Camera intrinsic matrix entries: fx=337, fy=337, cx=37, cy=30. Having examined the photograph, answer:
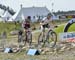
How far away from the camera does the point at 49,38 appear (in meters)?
18.2

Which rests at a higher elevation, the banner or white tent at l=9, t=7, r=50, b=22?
white tent at l=9, t=7, r=50, b=22

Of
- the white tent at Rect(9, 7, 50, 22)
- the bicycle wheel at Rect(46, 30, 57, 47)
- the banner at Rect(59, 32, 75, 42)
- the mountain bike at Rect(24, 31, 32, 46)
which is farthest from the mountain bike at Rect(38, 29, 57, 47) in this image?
the white tent at Rect(9, 7, 50, 22)

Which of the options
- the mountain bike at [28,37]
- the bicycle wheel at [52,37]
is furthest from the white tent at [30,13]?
the bicycle wheel at [52,37]

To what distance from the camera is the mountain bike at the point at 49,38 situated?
17859mm

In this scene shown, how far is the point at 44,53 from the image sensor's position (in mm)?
15812

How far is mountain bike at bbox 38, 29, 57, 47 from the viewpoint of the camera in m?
17.9

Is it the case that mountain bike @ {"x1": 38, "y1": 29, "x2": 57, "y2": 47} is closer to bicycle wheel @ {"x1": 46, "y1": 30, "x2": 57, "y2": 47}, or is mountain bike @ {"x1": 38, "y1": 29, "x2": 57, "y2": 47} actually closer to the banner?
bicycle wheel @ {"x1": 46, "y1": 30, "x2": 57, "y2": 47}

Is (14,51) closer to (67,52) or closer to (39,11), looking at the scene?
(67,52)

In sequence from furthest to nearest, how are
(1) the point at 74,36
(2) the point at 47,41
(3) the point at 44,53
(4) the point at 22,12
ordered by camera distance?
(4) the point at 22,12
(1) the point at 74,36
(2) the point at 47,41
(3) the point at 44,53

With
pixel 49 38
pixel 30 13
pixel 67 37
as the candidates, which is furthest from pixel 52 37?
pixel 30 13

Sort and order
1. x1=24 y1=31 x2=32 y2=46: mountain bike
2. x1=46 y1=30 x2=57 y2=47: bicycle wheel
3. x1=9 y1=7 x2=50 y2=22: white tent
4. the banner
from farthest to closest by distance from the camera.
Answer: x1=9 y1=7 x2=50 y2=22: white tent → x1=24 y1=31 x2=32 y2=46: mountain bike → the banner → x1=46 y1=30 x2=57 y2=47: bicycle wheel

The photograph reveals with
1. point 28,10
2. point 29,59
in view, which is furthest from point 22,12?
point 29,59

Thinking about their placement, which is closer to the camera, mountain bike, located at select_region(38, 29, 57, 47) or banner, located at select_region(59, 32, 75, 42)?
mountain bike, located at select_region(38, 29, 57, 47)

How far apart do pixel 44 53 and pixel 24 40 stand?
5.16 m
